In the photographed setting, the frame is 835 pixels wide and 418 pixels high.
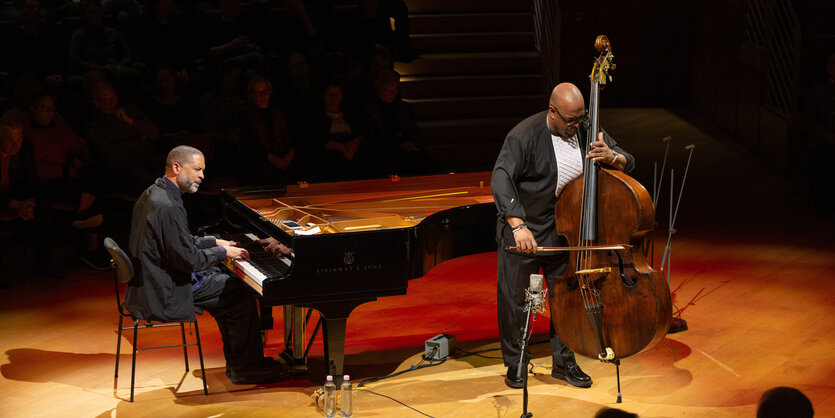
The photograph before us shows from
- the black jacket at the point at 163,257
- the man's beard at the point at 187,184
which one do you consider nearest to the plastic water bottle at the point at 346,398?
the black jacket at the point at 163,257

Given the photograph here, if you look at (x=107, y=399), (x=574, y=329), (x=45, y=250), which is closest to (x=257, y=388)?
(x=107, y=399)

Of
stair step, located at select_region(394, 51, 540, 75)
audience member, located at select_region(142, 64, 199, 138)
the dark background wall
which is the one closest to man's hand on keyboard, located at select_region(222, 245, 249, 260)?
audience member, located at select_region(142, 64, 199, 138)

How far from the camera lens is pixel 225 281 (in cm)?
485

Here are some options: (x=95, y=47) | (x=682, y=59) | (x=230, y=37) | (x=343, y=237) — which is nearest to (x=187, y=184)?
(x=343, y=237)

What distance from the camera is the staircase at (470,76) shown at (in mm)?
9688

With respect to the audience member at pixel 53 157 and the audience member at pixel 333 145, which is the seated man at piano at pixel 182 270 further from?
the audience member at pixel 333 145

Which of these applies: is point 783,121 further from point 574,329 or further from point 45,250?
point 45,250

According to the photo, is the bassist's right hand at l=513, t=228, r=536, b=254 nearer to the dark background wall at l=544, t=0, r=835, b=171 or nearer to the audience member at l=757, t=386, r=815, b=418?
the audience member at l=757, t=386, r=815, b=418

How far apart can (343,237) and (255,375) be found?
1.01 m

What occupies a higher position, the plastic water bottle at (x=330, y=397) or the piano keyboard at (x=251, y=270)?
the piano keyboard at (x=251, y=270)

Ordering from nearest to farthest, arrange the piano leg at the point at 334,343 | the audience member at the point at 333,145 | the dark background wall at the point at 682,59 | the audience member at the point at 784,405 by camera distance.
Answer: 1. the audience member at the point at 784,405
2. the piano leg at the point at 334,343
3. the audience member at the point at 333,145
4. the dark background wall at the point at 682,59

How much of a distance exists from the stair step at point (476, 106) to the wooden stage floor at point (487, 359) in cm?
265

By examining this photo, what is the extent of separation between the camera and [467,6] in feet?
34.6

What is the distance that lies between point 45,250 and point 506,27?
556 cm
